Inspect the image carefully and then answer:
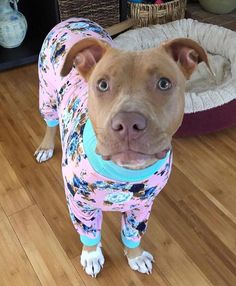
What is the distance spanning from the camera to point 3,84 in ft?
8.56

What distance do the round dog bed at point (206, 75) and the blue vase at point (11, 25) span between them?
26.1 inches

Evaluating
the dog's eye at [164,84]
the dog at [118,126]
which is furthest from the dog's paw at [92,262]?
the dog's eye at [164,84]

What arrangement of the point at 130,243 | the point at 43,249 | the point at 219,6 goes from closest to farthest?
the point at 130,243
the point at 43,249
the point at 219,6

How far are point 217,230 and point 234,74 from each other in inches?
34.9

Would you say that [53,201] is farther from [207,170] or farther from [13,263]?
[207,170]

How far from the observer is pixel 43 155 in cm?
208

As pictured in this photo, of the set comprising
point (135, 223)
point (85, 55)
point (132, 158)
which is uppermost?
point (85, 55)

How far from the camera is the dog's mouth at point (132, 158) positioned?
1066 millimetres

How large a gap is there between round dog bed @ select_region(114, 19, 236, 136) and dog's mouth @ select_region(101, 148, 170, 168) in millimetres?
1033

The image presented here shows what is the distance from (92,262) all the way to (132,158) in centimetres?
68

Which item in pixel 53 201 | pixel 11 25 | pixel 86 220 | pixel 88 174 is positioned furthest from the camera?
pixel 11 25

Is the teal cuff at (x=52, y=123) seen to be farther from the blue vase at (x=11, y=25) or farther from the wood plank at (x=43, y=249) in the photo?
the blue vase at (x=11, y=25)

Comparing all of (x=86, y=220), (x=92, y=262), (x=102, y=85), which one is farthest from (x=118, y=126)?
(x=92, y=262)

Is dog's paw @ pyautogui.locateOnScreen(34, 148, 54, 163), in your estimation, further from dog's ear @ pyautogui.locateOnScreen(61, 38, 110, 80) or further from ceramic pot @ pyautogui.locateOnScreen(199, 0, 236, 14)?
ceramic pot @ pyautogui.locateOnScreen(199, 0, 236, 14)
